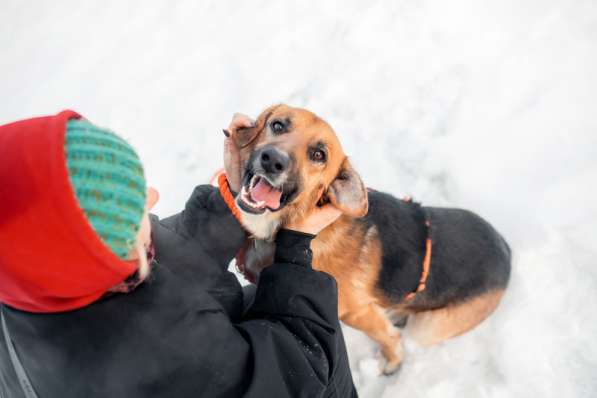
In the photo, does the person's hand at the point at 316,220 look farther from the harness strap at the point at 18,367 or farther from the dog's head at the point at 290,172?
the harness strap at the point at 18,367

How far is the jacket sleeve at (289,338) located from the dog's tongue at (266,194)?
222mm

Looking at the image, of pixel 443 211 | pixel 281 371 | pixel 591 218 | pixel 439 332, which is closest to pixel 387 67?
pixel 443 211

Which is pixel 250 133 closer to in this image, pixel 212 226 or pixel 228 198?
pixel 228 198

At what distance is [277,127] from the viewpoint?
2635 mm

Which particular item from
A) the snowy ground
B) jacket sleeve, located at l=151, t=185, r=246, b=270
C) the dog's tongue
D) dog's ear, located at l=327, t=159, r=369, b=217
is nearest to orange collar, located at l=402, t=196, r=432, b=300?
dog's ear, located at l=327, t=159, r=369, b=217

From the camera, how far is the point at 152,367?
1400mm

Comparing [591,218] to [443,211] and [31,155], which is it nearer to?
[443,211]

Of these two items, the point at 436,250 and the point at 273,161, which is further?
the point at 436,250

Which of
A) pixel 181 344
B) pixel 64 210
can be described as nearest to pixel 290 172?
pixel 181 344

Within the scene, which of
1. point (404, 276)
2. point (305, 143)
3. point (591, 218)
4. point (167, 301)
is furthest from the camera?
point (591, 218)

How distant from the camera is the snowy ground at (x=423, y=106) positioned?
3327mm

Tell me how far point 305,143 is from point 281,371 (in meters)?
1.38

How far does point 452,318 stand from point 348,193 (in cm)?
146

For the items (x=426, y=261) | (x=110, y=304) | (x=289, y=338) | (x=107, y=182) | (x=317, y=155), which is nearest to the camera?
(x=107, y=182)
